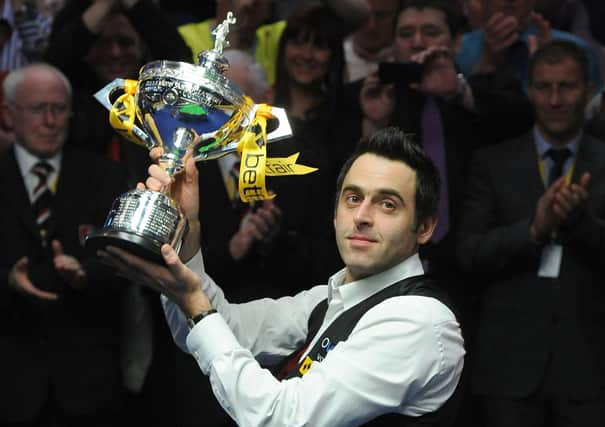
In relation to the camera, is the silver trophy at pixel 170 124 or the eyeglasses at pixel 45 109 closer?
the silver trophy at pixel 170 124

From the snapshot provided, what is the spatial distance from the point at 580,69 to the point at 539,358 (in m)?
1.24

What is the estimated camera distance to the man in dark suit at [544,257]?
14.2 ft

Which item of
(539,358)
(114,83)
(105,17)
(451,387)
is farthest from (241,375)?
(105,17)

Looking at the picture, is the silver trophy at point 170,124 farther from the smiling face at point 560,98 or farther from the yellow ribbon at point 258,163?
the smiling face at point 560,98

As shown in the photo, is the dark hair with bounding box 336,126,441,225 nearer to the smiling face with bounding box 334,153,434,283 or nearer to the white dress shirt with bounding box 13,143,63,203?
the smiling face with bounding box 334,153,434,283

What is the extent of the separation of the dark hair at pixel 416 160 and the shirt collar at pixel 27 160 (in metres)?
2.13

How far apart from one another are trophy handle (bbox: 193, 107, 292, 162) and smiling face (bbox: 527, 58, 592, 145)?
6.16 ft

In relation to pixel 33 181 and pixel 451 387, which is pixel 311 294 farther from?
pixel 33 181

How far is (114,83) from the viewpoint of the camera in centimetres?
313

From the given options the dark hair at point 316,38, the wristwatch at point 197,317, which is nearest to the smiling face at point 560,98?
the dark hair at point 316,38

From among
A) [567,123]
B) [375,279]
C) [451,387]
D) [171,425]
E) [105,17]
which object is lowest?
[171,425]

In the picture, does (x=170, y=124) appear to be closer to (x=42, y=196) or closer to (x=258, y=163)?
(x=258, y=163)

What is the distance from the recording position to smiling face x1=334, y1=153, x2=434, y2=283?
9.49 feet

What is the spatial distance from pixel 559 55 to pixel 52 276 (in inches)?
90.8
